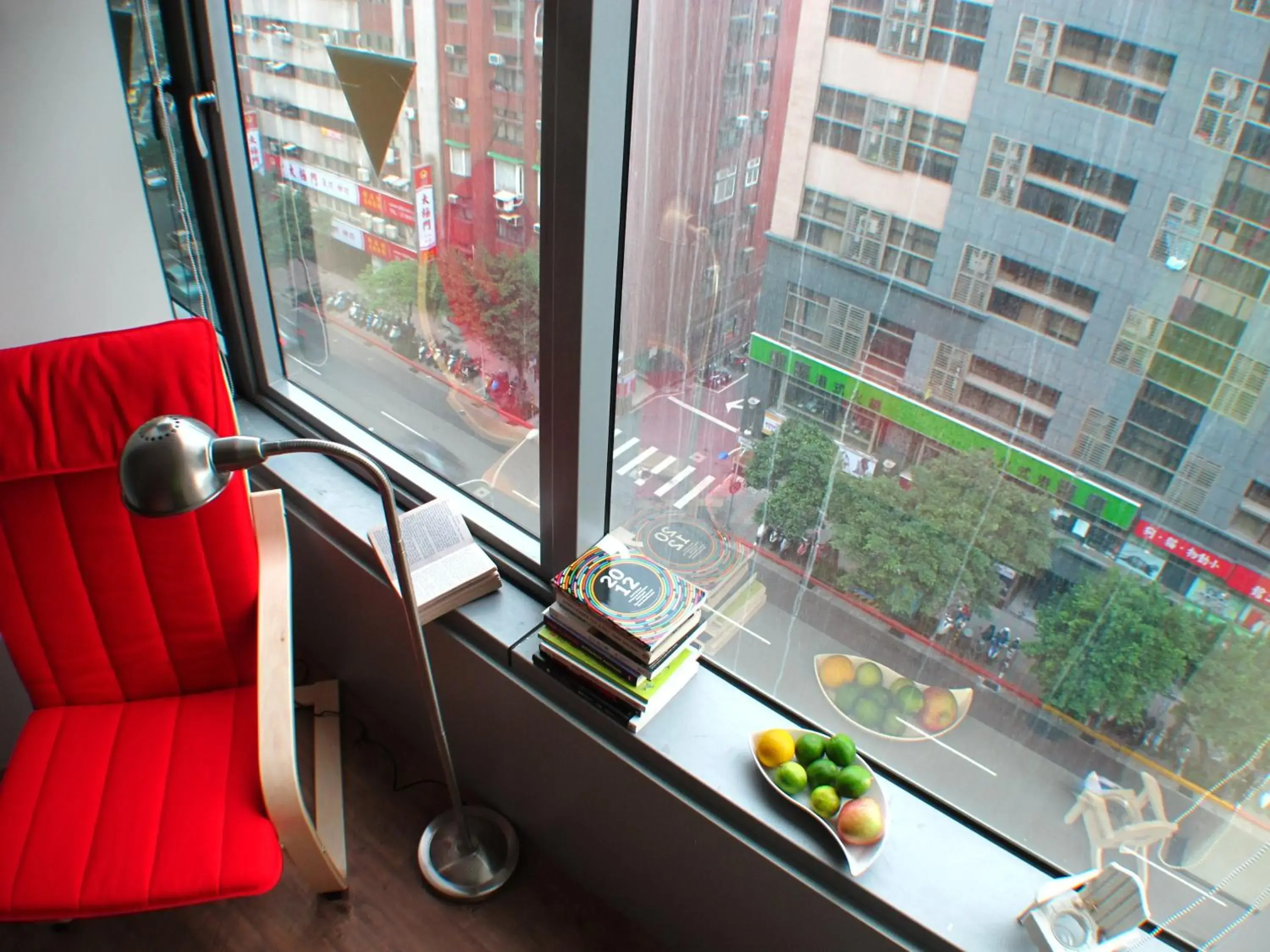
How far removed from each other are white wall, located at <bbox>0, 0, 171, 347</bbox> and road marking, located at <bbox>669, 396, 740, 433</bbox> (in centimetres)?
128

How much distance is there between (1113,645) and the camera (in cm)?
123

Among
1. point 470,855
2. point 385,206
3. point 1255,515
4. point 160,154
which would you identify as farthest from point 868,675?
point 160,154

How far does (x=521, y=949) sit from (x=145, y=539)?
43.7 inches

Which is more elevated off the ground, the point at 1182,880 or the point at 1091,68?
the point at 1091,68

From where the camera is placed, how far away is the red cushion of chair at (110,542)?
163cm

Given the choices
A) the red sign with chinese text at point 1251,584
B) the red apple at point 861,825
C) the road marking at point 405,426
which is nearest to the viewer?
the red sign with chinese text at point 1251,584

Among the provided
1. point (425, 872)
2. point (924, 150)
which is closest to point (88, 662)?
point (425, 872)

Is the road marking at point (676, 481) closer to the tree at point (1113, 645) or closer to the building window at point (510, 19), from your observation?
the tree at point (1113, 645)

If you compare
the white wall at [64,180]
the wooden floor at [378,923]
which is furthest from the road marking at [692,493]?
the white wall at [64,180]

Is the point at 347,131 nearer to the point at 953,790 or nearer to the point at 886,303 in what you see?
the point at 886,303

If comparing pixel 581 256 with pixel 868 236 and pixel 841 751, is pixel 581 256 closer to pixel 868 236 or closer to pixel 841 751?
pixel 868 236

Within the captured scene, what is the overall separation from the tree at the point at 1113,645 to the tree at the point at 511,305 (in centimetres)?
102

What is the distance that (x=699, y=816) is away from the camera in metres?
1.57

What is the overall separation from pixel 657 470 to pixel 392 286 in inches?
31.7
